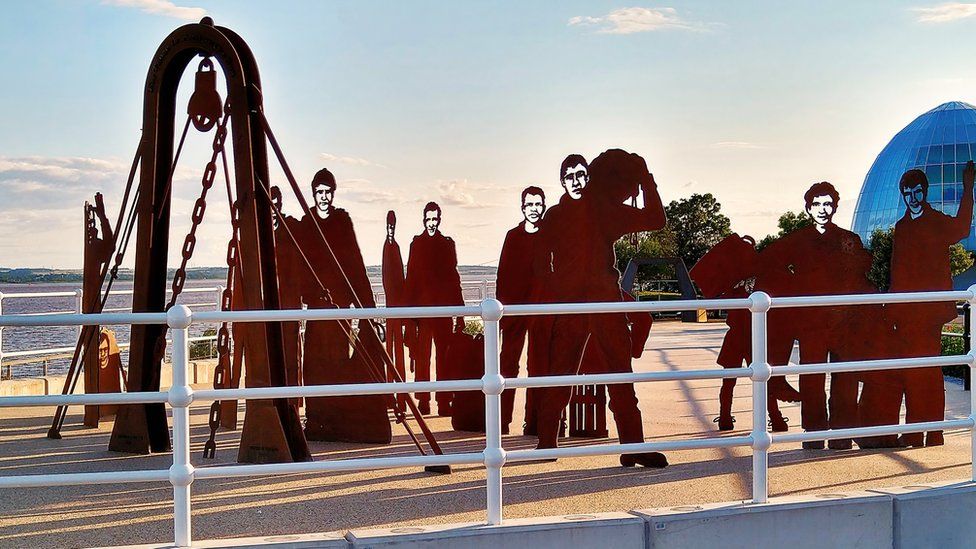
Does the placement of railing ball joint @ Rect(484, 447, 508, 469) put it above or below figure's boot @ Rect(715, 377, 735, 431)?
above

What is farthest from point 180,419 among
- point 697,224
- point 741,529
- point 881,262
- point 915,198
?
point 697,224

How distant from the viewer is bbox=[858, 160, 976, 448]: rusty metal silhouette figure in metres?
9.59

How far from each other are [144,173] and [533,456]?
557 centimetres

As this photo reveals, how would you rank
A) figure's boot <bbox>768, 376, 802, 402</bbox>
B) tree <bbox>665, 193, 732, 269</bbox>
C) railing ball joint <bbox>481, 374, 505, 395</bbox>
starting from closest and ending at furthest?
railing ball joint <bbox>481, 374, 505, 395</bbox> → figure's boot <bbox>768, 376, 802, 402</bbox> → tree <bbox>665, 193, 732, 269</bbox>

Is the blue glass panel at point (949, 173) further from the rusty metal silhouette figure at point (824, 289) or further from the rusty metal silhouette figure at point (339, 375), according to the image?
the rusty metal silhouette figure at point (339, 375)

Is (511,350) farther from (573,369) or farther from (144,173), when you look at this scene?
(144,173)

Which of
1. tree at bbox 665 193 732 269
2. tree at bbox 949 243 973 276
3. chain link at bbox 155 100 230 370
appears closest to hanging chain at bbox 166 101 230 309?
chain link at bbox 155 100 230 370

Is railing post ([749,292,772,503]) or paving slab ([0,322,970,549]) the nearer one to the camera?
railing post ([749,292,772,503])

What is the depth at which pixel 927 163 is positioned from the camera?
193 ft

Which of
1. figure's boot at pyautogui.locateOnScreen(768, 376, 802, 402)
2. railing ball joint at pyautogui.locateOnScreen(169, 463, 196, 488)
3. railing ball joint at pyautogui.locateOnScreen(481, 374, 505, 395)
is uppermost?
railing ball joint at pyautogui.locateOnScreen(481, 374, 505, 395)

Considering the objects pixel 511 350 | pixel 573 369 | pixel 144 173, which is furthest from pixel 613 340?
pixel 144 173

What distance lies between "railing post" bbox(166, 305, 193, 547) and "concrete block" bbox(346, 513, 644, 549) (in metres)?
0.87

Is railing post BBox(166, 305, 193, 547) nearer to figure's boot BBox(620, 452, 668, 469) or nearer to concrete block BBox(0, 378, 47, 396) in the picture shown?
figure's boot BBox(620, 452, 668, 469)

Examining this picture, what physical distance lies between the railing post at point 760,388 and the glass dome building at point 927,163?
53.5 meters
